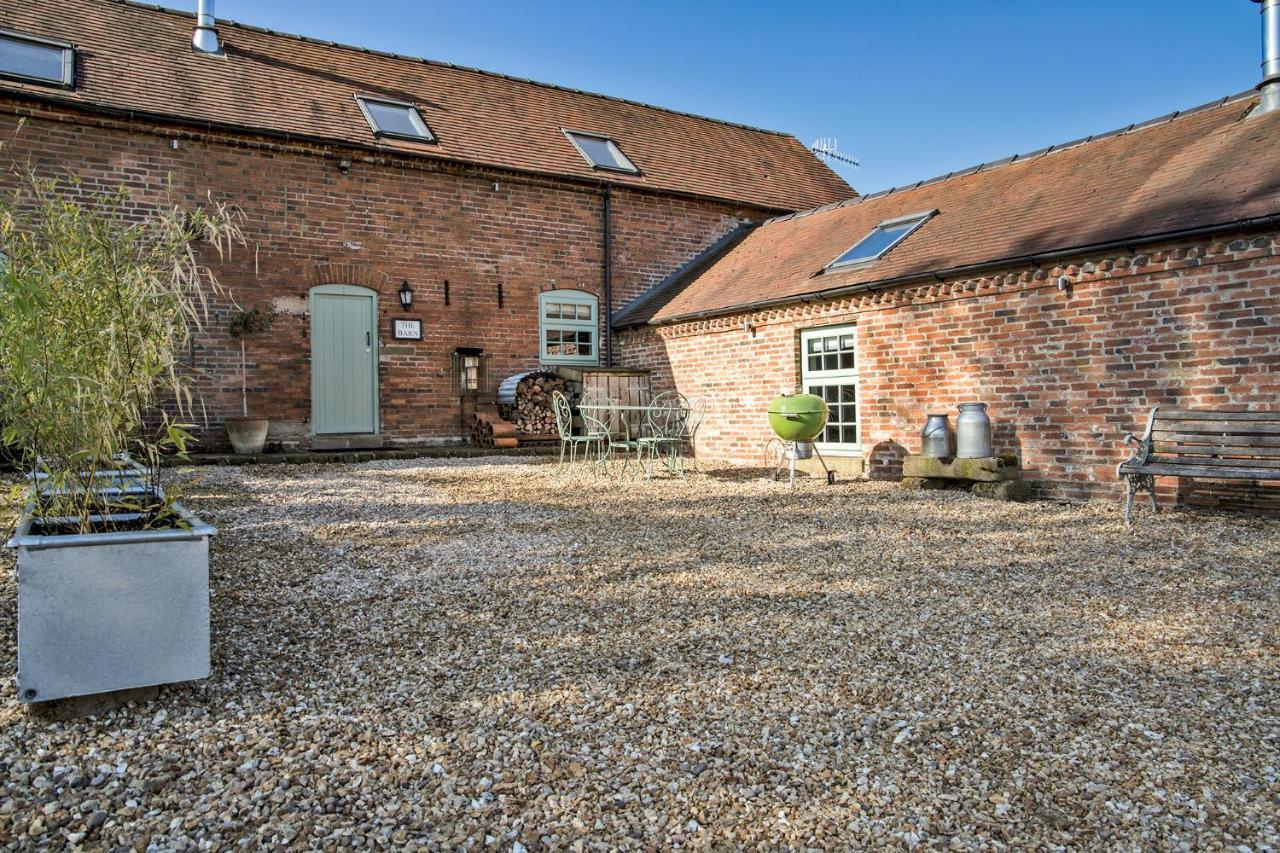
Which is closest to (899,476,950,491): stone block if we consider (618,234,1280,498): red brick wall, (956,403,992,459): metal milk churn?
(956,403,992,459): metal milk churn

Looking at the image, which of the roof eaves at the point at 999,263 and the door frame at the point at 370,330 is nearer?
the roof eaves at the point at 999,263

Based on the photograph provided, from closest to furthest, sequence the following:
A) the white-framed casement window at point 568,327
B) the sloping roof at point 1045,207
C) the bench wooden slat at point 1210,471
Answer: the bench wooden slat at point 1210,471, the sloping roof at point 1045,207, the white-framed casement window at point 568,327

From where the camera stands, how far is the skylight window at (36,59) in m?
9.98

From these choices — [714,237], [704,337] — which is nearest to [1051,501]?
[704,337]

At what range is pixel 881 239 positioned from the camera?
1041 cm

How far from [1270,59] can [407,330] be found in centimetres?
1096

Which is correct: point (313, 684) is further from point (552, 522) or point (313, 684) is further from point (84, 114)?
point (84, 114)

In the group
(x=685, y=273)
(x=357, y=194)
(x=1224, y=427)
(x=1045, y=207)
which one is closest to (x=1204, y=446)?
(x=1224, y=427)

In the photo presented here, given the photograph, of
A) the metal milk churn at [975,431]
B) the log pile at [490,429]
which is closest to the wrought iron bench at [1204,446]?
the metal milk churn at [975,431]

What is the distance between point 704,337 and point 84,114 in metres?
8.55

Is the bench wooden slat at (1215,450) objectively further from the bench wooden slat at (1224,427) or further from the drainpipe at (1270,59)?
the drainpipe at (1270,59)

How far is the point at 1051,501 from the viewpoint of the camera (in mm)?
7379

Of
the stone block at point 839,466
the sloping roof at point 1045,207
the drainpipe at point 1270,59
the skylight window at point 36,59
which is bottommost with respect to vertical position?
the stone block at point 839,466

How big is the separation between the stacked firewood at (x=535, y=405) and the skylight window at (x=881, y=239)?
15.3 feet
